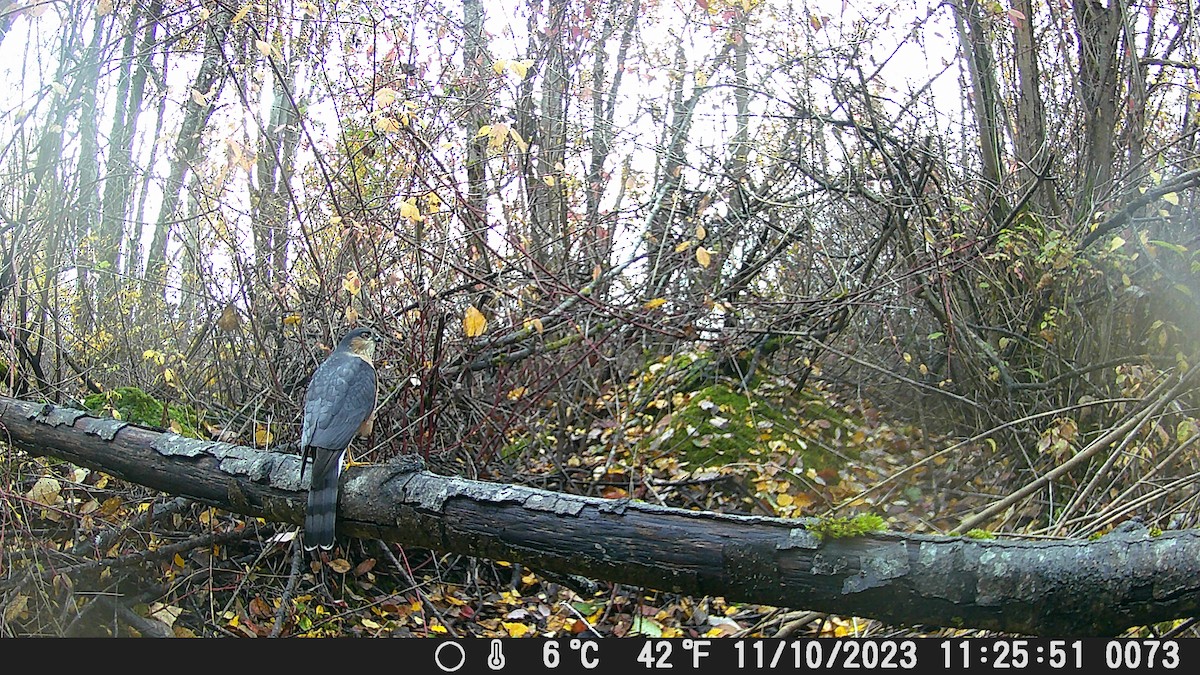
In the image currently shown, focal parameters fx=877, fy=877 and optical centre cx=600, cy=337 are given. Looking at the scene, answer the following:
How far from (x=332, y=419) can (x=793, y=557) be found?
2.11 meters

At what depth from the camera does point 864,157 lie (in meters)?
5.98

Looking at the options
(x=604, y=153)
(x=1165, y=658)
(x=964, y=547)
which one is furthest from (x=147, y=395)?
(x=1165, y=658)

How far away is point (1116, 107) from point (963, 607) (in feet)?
13.2

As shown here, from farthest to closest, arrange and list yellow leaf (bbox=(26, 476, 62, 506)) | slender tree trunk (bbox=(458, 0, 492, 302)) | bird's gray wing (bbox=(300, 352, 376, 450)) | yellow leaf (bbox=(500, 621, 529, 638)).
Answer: slender tree trunk (bbox=(458, 0, 492, 302))
yellow leaf (bbox=(500, 621, 529, 638))
yellow leaf (bbox=(26, 476, 62, 506))
bird's gray wing (bbox=(300, 352, 376, 450))

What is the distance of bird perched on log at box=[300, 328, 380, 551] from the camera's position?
3.50 meters

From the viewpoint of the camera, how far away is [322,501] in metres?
3.51

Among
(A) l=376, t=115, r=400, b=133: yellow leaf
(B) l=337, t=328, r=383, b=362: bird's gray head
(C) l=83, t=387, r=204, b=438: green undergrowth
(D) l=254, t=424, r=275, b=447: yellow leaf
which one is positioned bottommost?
(D) l=254, t=424, r=275, b=447: yellow leaf

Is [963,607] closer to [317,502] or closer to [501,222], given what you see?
[317,502]

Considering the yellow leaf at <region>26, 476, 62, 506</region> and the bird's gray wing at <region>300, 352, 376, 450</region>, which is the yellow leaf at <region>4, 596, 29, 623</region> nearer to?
the yellow leaf at <region>26, 476, 62, 506</region>

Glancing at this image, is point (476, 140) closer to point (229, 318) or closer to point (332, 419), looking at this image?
point (229, 318)

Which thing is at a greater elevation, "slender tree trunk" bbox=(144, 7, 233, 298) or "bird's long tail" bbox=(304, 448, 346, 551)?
"slender tree trunk" bbox=(144, 7, 233, 298)

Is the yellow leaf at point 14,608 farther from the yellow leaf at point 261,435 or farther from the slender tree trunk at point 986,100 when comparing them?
the slender tree trunk at point 986,100

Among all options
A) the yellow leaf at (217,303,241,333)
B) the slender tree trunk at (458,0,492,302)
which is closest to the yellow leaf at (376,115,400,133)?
the slender tree trunk at (458,0,492,302)

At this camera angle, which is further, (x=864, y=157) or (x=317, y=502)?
(x=864, y=157)
